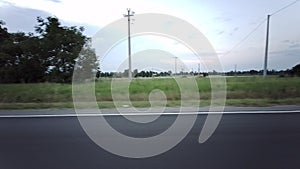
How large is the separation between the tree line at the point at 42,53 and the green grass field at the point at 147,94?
350 centimetres

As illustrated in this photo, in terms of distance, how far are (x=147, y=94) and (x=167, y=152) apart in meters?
8.15

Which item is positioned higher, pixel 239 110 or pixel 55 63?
pixel 55 63

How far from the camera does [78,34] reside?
18719 millimetres

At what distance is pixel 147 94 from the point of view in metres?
13.0

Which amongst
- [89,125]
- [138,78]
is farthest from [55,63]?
[89,125]

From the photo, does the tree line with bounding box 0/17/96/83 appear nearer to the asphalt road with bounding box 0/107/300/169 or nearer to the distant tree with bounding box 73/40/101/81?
the distant tree with bounding box 73/40/101/81

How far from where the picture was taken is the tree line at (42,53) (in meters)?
18.1

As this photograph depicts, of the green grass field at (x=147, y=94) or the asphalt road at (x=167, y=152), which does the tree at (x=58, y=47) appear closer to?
the green grass field at (x=147, y=94)

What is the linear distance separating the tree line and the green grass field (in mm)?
3496

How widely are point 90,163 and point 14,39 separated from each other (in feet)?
56.4

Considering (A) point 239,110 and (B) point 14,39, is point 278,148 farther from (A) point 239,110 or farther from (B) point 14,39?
(B) point 14,39

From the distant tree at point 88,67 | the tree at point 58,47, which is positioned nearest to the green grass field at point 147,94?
the distant tree at point 88,67

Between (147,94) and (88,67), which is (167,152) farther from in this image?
(88,67)

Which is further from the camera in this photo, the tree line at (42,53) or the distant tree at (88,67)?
the tree line at (42,53)
